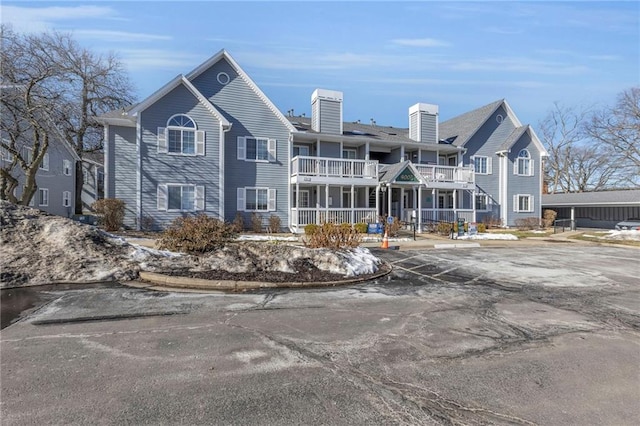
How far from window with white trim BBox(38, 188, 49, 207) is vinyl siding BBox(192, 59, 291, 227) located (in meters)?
15.8

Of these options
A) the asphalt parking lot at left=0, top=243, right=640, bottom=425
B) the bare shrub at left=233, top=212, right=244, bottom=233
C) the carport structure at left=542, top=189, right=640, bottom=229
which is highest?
the carport structure at left=542, top=189, right=640, bottom=229

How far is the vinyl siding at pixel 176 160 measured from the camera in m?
21.2

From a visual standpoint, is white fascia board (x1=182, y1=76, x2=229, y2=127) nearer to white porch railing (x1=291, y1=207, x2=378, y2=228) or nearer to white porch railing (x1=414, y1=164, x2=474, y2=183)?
white porch railing (x1=291, y1=207, x2=378, y2=228)

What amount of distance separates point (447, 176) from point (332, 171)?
910 cm

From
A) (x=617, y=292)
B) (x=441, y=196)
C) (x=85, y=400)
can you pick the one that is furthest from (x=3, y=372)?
(x=441, y=196)

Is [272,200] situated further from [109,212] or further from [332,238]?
[332,238]

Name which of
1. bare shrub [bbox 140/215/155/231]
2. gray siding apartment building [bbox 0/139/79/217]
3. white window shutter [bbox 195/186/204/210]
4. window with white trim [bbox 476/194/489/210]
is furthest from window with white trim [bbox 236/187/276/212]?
window with white trim [bbox 476/194/489/210]

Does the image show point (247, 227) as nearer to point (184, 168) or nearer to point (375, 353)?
point (184, 168)

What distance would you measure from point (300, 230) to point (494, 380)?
1923 centimetres

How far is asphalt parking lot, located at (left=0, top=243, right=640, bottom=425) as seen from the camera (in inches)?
123

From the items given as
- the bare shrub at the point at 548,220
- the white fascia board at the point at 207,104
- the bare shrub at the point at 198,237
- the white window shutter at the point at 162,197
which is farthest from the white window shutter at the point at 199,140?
the bare shrub at the point at 548,220

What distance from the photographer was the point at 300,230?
22766 mm

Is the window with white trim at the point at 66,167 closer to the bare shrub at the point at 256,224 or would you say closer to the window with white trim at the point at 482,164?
the bare shrub at the point at 256,224

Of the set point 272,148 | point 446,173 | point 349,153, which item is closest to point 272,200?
point 272,148
